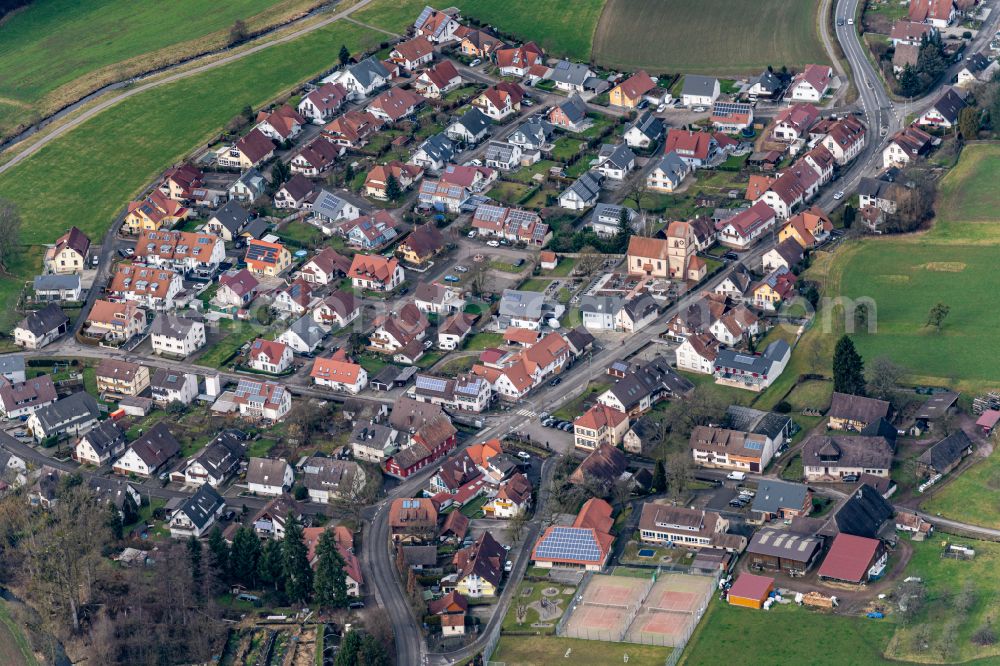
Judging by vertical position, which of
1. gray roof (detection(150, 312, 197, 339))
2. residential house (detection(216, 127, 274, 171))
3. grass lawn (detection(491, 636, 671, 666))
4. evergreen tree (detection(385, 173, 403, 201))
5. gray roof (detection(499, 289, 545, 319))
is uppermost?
residential house (detection(216, 127, 274, 171))

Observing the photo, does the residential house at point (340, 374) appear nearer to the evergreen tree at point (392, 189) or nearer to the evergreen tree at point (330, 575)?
the evergreen tree at point (330, 575)

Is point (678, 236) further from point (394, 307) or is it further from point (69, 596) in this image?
point (69, 596)

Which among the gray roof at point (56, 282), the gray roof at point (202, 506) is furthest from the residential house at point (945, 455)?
the gray roof at point (56, 282)

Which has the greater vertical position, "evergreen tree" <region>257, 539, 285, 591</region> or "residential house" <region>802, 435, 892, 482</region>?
"evergreen tree" <region>257, 539, 285, 591</region>

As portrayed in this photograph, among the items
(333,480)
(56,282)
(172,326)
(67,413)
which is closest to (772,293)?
(333,480)

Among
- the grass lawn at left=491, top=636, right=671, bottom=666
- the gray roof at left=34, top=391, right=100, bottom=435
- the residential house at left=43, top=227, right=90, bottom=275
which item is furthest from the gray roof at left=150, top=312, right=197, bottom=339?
the grass lawn at left=491, top=636, right=671, bottom=666

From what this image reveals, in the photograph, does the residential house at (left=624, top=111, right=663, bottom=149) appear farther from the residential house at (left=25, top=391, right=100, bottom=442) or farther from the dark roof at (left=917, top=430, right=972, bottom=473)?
the residential house at (left=25, top=391, right=100, bottom=442)

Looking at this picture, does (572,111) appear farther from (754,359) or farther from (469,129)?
(754,359)
